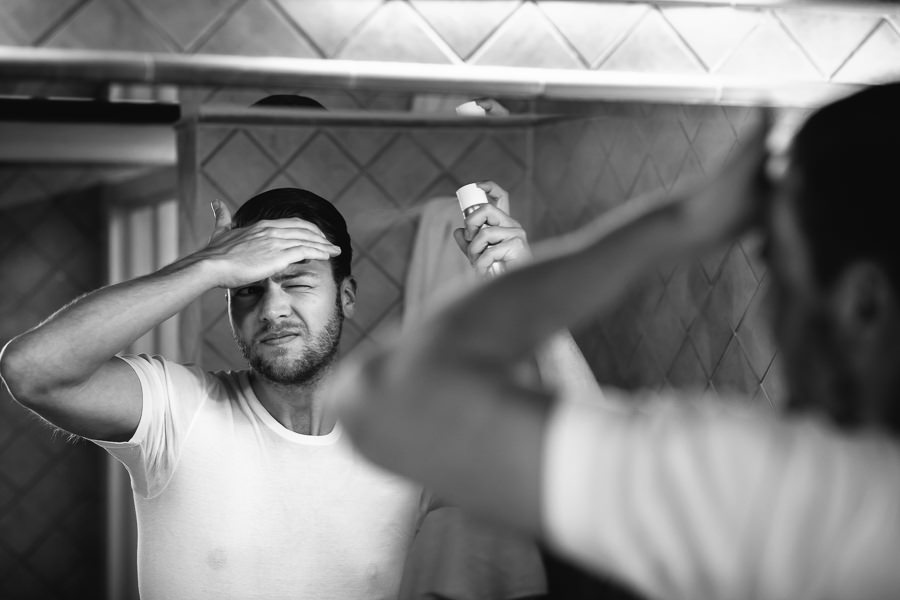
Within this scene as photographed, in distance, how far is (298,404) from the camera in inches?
44.1

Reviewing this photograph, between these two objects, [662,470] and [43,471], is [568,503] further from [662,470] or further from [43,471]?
[43,471]

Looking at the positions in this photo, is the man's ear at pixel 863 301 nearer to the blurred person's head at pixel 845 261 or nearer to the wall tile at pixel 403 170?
the blurred person's head at pixel 845 261

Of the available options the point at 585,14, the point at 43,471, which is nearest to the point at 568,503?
the point at 43,471

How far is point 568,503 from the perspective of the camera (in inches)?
17.3

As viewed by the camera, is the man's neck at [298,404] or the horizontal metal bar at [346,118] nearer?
the horizontal metal bar at [346,118]

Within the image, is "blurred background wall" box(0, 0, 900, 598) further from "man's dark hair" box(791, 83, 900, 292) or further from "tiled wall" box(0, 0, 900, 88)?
"man's dark hair" box(791, 83, 900, 292)

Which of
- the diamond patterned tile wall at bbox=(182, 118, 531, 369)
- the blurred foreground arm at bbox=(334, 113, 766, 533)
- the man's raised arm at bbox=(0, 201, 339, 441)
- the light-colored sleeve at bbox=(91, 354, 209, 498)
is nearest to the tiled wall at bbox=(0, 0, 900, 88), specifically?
the diamond patterned tile wall at bbox=(182, 118, 531, 369)

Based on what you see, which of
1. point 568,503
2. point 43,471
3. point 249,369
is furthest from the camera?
point 249,369

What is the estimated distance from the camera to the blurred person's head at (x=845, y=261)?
0.47m

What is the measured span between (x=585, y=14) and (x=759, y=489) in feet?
2.67

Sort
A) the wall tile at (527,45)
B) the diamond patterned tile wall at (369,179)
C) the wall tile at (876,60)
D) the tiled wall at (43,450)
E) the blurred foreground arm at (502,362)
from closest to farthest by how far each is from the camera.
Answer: the blurred foreground arm at (502,362) → the tiled wall at (43,450) → the diamond patterned tile wall at (369,179) → the wall tile at (527,45) → the wall tile at (876,60)

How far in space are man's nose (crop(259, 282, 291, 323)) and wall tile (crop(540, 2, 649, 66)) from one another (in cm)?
47

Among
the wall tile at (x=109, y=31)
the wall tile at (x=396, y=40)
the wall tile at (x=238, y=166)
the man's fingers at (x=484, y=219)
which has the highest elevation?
the wall tile at (x=396, y=40)

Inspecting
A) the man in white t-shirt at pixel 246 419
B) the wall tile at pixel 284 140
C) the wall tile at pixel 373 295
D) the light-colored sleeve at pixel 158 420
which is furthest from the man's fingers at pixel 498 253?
the light-colored sleeve at pixel 158 420
